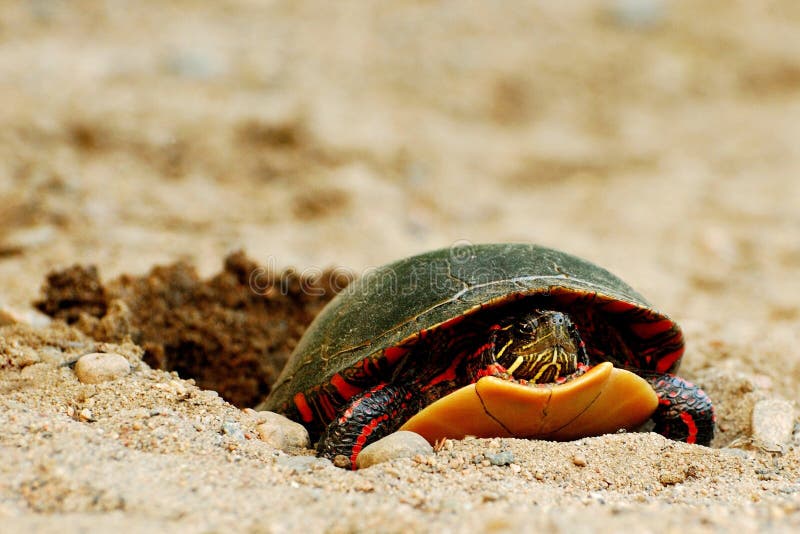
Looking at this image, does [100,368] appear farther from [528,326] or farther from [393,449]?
[528,326]

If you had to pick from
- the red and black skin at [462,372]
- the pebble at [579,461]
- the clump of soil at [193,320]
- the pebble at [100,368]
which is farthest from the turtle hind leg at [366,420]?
the clump of soil at [193,320]

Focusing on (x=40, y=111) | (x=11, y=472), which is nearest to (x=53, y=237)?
(x=40, y=111)

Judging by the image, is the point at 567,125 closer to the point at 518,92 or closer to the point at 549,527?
the point at 518,92

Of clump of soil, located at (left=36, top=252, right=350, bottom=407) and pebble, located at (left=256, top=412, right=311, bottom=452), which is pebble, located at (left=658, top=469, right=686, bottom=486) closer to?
pebble, located at (left=256, top=412, right=311, bottom=452)

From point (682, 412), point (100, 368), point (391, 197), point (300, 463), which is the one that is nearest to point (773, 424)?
point (682, 412)

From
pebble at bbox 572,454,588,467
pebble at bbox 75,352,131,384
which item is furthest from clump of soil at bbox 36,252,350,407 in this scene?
pebble at bbox 572,454,588,467

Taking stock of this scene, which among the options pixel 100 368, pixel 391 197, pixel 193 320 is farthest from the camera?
pixel 391 197
